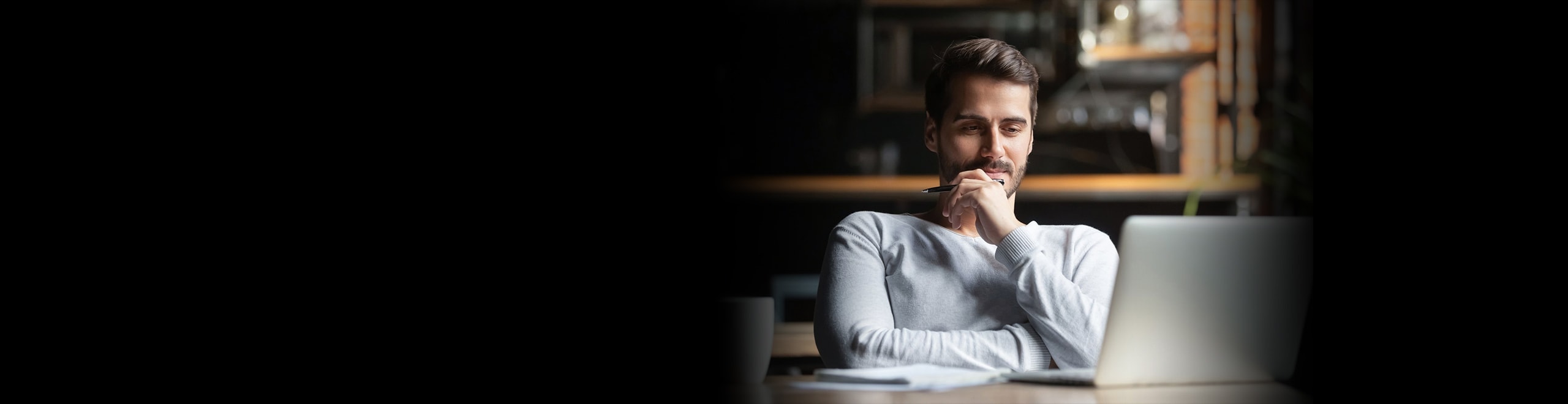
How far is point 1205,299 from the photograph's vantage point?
879 mm

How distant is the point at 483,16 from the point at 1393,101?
2.40ft

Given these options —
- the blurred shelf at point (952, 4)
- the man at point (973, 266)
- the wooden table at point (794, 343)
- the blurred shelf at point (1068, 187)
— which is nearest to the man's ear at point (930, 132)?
the man at point (973, 266)

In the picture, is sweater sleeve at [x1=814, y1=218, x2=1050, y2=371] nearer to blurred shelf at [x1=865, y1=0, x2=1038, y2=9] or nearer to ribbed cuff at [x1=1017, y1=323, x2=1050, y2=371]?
ribbed cuff at [x1=1017, y1=323, x2=1050, y2=371]

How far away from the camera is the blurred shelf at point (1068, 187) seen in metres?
3.17

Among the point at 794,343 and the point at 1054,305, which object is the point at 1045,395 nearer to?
the point at 1054,305

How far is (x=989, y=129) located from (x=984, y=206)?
0.32 feet

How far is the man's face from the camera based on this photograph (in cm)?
117

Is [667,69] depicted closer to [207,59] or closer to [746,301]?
[746,301]

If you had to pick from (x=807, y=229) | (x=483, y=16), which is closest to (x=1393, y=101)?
(x=483, y=16)

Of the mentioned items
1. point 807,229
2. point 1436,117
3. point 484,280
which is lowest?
point 807,229

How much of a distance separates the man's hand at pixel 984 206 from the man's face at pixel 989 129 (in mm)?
16

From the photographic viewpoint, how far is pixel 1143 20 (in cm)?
323

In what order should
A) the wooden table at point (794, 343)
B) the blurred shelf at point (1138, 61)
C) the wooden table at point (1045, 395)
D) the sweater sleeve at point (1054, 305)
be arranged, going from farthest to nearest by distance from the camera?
the blurred shelf at point (1138, 61), the wooden table at point (794, 343), the sweater sleeve at point (1054, 305), the wooden table at point (1045, 395)

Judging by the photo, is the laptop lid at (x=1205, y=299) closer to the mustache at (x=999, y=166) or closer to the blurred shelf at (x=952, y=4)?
the mustache at (x=999, y=166)
